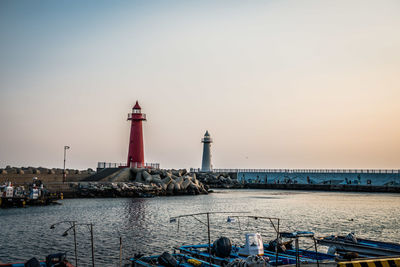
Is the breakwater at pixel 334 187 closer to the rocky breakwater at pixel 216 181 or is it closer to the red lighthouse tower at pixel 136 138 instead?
the rocky breakwater at pixel 216 181

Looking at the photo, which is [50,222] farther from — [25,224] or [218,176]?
[218,176]

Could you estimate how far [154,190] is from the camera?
53312 mm

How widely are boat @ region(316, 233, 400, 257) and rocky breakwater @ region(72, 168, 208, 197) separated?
3540cm

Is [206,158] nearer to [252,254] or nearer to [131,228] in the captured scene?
[131,228]

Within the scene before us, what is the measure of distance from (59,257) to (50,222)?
610 inches

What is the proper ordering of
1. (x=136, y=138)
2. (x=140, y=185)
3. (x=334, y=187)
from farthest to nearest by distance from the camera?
(x=334, y=187) → (x=136, y=138) → (x=140, y=185)

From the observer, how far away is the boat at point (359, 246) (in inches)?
617

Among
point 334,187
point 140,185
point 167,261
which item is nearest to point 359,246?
point 167,261

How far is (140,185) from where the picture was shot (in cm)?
5325

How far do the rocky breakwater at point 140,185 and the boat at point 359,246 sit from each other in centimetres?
3540

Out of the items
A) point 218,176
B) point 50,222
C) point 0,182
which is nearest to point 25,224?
point 50,222

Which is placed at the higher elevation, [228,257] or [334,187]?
[334,187]

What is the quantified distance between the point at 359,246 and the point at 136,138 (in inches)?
1714

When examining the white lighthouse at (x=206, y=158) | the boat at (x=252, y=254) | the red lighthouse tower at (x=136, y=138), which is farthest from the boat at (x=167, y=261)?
the white lighthouse at (x=206, y=158)
